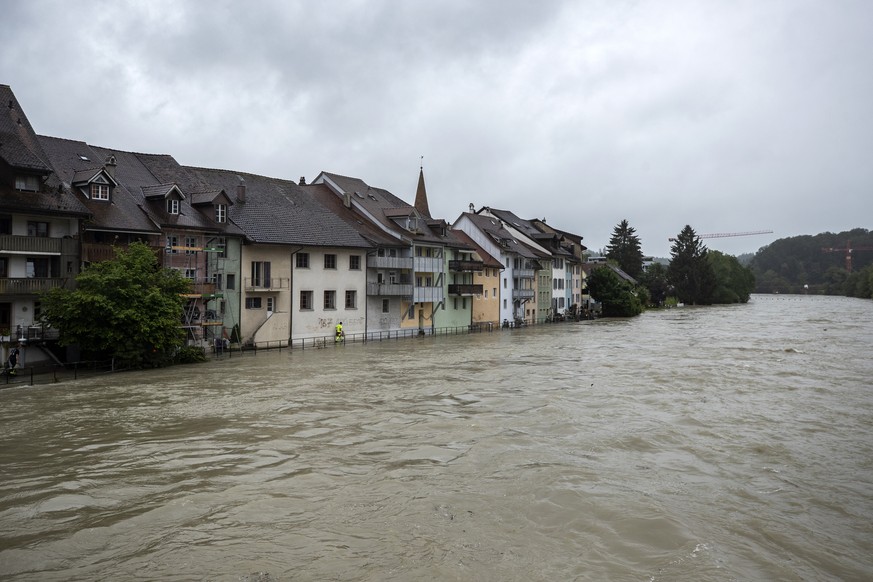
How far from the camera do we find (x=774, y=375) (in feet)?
112

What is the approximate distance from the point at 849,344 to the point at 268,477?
48.4 m

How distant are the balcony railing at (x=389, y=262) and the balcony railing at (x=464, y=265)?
7668 mm

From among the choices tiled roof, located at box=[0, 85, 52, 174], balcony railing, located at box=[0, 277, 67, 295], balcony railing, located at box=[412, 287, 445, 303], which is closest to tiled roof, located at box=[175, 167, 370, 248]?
balcony railing, located at box=[412, 287, 445, 303]

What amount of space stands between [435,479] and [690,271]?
12939 centimetres

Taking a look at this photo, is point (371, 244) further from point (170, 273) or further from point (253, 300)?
point (170, 273)


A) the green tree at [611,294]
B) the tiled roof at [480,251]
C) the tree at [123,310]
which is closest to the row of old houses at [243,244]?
the tiled roof at [480,251]

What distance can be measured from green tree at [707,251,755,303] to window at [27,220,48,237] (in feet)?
427

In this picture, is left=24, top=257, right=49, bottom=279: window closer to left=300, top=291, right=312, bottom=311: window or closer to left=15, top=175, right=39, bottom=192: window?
left=15, top=175, right=39, bottom=192: window

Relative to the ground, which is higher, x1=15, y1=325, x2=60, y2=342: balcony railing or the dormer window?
the dormer window

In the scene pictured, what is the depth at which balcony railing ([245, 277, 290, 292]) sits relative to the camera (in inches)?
1719

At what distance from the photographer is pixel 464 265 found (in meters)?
63.7

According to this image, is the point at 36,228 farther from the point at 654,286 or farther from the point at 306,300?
the point at 654,286

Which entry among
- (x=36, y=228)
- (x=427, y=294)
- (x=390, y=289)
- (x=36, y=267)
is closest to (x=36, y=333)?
(x=36, y=267)

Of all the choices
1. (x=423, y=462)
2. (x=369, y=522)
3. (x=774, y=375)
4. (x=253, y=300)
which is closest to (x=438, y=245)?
(x=253, y=300)
